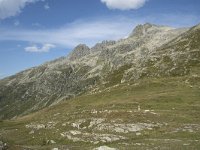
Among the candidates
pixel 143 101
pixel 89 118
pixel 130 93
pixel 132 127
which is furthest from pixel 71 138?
pixel 130 93

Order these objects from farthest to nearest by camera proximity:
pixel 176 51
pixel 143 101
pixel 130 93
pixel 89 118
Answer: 1. pixel 176 51
2. pixel 130 93
3. pixel 143 101
4. pixel 89 118

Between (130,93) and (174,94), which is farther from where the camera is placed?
(130,93)

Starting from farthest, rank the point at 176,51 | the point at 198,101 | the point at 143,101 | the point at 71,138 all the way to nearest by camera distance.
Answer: the point at 176,51
the point at 143,101
the point at 198,101
the point at 71,138

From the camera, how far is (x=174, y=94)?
3809 inches

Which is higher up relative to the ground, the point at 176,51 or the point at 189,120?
the point at 176,51

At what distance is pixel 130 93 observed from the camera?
117 metres

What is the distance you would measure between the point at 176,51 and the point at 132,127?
12209 centimetres

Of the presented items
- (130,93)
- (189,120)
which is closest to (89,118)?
(189,120)

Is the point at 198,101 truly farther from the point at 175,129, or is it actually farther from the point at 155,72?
the point at 155,72

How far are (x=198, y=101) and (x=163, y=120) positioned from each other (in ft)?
78.0

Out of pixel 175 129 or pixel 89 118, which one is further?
pixel 89 118

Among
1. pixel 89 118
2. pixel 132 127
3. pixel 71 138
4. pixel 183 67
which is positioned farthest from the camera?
pixel 183 67

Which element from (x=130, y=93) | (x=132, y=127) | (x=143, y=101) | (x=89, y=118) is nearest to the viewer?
(x=132, y=127)

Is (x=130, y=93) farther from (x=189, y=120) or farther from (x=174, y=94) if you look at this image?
(x=189, y=120)
